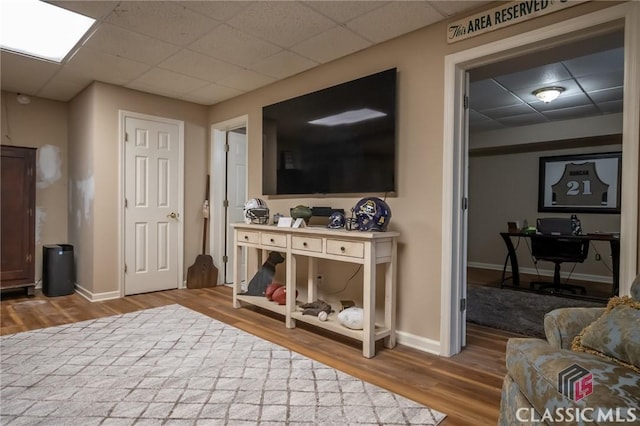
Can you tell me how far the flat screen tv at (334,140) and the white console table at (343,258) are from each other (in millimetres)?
498

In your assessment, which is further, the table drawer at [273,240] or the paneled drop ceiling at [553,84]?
the table drawer at [273,240]

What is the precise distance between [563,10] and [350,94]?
1497 mm

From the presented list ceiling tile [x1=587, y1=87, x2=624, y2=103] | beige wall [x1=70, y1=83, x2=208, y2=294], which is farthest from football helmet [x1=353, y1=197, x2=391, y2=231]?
ceiling tile [x1=587, y1=87, x2=624, y2=103]

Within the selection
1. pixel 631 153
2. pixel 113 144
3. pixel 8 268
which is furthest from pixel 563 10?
pixel 8 268

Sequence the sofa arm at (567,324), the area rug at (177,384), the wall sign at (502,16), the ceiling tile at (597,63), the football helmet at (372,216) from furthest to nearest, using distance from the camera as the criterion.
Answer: the ceiling tile at (597,63)
the football helmet at (372,216)
the wall sign at (502,16)
the area rug at (177,384)
the sofa arm at (567,324)

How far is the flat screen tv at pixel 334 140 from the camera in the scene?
2818 millimetres

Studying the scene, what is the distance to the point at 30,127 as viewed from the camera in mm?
4398

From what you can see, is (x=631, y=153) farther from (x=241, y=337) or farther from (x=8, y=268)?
(x=8, y=268)

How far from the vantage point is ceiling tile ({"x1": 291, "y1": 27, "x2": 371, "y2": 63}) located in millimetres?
2779

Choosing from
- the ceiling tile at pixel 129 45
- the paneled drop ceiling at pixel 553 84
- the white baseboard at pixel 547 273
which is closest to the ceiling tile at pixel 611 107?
the paneled drop ceiling at pixel 553 84

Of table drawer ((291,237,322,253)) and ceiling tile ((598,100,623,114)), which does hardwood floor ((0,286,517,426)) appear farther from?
ceiling tile ((598,100,623,114))

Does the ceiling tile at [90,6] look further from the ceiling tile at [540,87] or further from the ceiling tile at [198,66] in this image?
the ceiling tile at [540,87]

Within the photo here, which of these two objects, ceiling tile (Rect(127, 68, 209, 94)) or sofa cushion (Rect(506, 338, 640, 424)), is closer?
sofa cushion (Rect(506, 338, 640, 424))

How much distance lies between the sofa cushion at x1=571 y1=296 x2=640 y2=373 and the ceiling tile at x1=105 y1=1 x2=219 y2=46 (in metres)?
2.81
